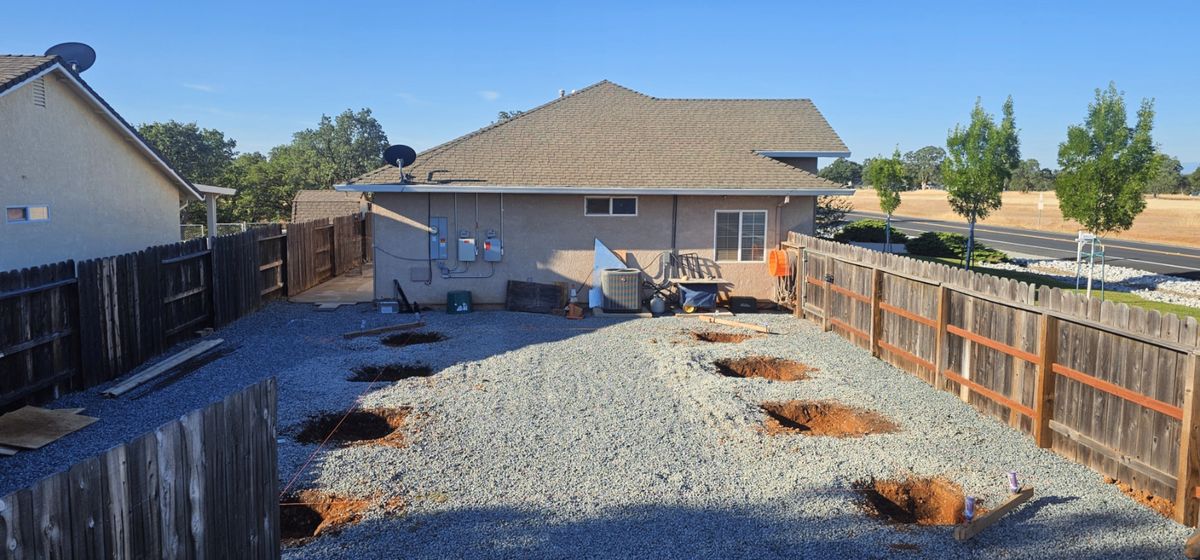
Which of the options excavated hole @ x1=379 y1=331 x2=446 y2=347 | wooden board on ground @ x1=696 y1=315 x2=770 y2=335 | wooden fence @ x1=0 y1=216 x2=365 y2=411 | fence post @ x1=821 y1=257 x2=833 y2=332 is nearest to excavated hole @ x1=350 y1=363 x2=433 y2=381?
excavated hole @ x1=379 y1=331 x2=446 y2=347

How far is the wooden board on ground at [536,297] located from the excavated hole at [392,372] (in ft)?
18.7

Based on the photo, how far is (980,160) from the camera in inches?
1160

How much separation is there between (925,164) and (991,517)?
145971 mm

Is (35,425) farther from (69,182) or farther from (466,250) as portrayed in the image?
(466,250)

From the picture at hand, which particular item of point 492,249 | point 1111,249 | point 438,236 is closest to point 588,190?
point 492,249

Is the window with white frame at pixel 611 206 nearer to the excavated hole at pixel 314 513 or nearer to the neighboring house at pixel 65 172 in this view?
the neighboring house at pixel 65 172

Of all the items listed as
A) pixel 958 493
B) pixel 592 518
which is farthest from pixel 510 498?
pixel 958 493

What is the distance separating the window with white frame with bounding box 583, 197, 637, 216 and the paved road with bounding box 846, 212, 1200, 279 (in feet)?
70.3

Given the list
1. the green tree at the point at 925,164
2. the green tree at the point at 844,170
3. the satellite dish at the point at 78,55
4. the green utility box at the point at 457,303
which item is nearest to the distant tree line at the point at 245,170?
the satellite dish at the point at 78,55

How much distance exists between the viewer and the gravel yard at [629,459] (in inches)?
264

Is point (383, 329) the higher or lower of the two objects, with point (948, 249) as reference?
lower

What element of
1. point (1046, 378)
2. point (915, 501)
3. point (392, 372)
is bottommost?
point (915, 501)

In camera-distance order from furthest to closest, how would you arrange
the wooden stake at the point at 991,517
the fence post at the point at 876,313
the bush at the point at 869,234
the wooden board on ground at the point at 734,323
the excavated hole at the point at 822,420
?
the bush at the point at 869,234 → the wooden board on ground at the point at 734,323 → the fence post at the point at 876,313 → the excavated hole at the point at 822,420 → the wooden stake at the point at 991,517

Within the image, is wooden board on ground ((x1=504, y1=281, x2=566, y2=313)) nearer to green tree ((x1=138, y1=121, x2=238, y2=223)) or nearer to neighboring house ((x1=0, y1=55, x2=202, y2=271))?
neighboring house ((x1=0, y1=55, x2=202, y2=271))
